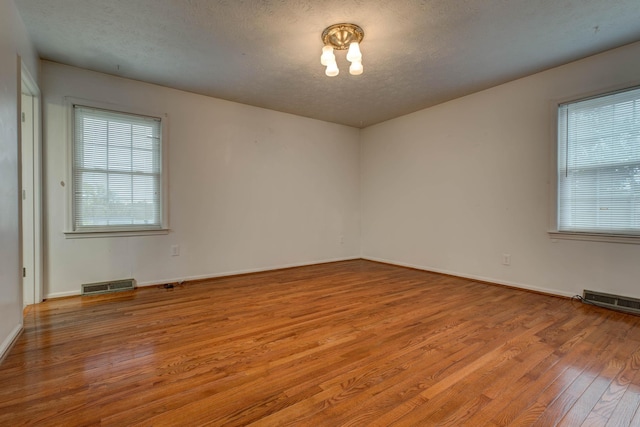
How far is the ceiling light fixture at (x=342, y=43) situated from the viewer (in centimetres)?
254

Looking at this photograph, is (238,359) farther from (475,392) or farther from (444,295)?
(444,295)

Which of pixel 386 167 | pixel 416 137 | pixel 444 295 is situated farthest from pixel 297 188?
pixel 444 295

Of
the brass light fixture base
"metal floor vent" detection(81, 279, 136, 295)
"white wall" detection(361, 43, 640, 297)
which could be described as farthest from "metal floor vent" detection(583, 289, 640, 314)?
"metal floor vent" detection(81, 279, 136, 295)

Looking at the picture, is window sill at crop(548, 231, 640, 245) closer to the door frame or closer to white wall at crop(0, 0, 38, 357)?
white wall at crop(0, 0, 38, 357)

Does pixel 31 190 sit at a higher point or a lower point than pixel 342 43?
lower

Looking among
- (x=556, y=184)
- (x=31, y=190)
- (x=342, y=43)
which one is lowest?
(x=31, y=190)

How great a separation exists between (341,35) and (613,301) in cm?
365

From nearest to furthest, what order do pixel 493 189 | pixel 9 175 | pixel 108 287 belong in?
pixel 9 175 < pixel 108 287 < pixel 493 189

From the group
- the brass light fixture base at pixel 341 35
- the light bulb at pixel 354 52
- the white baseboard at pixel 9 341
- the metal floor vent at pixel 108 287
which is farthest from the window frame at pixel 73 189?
the light bulb at pixel 354 52

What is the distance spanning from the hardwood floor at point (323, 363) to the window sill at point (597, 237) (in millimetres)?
715

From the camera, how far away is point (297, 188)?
16.6 ft

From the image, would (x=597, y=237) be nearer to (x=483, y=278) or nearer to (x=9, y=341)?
(x=483, y=278)

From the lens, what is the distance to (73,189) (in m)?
3.35

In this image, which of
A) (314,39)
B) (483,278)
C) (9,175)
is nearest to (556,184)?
(483,278)
